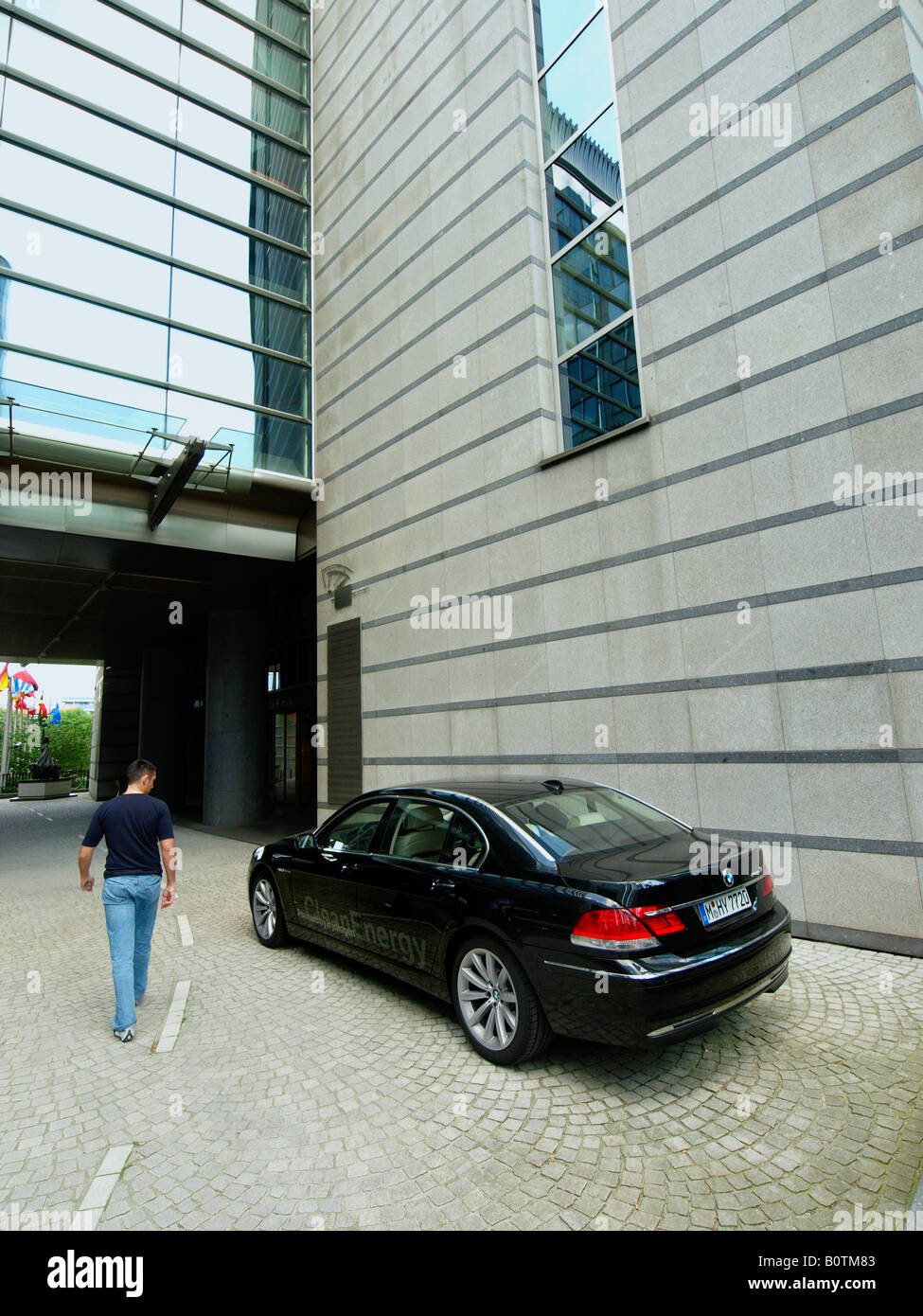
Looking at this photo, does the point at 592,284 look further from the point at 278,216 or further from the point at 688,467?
the point at 278,216

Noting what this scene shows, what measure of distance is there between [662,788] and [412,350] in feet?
27.7

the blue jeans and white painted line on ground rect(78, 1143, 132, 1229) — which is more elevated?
the blue jeans

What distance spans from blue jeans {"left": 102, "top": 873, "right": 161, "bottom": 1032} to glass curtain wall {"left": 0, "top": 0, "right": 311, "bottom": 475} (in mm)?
9638

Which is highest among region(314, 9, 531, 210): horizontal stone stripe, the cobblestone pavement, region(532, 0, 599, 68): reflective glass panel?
region(314, 9, 531, 210): horizontal stone stripe

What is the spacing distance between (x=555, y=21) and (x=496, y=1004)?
1249cm

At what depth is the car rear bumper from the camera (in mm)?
3078


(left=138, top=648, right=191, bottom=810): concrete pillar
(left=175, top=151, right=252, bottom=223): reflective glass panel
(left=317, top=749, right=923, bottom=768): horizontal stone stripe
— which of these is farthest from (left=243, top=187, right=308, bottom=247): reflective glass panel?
(left=138, top=648, right=191, bottom=810): concrete pillar

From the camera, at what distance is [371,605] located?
1181cm

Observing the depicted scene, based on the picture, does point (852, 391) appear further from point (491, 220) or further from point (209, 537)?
point (209, 537)

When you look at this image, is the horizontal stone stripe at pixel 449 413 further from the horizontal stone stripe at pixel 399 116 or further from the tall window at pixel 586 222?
the horizontal stone stripe at pixel 399 116

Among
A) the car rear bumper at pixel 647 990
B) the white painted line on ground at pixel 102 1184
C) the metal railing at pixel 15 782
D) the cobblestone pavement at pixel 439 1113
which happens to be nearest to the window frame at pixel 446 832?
the car rear bumper at pixel 647 990

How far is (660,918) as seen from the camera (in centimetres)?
320

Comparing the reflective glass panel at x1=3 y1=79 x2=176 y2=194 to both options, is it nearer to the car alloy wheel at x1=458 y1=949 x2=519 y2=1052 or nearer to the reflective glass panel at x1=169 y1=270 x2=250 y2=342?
the reflective glass panel at x1=169 y1=270 x2=250 y2=342
